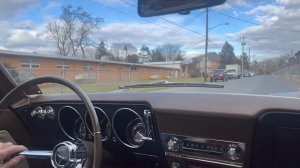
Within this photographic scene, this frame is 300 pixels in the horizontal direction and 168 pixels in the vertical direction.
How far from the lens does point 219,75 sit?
2748mm

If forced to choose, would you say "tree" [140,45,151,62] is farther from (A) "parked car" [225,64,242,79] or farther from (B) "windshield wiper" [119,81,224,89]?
(A) "parked car" [225,64,242,79]

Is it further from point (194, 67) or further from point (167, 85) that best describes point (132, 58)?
point (194, 67)

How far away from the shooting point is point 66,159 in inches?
86.8

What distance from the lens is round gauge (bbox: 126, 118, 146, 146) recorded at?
9.73 feet

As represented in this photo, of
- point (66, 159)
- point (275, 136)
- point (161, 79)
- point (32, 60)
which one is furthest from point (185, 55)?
point (32, 60)

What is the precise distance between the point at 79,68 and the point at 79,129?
494mm

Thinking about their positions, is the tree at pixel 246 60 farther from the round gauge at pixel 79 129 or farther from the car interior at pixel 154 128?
the round gauge at pixel 79 129

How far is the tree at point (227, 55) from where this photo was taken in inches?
98.0

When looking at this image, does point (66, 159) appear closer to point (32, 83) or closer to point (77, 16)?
point (32, 83)

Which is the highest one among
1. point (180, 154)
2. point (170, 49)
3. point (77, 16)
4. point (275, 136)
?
point (77, 16)

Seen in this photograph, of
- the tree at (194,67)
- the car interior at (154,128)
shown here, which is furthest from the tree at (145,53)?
the tree at (194,67)

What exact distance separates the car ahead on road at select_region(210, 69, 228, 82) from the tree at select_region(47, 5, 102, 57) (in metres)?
1.01

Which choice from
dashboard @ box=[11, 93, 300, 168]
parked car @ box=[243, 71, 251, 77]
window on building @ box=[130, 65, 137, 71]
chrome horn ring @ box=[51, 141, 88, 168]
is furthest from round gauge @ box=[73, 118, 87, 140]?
parked car @ box=[243, 71, 251, 77]

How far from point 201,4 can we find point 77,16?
162 centimetres
